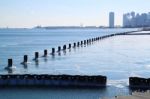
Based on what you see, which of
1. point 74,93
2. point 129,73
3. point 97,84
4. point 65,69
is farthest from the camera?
point 65,69

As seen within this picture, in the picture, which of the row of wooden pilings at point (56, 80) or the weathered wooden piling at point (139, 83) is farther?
the row of wooden pilings at point (56, 80)

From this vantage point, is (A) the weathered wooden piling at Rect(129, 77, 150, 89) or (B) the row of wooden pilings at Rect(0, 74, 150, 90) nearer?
(A) the weathered wooden piling at Rect(129, 77, 150, 89)

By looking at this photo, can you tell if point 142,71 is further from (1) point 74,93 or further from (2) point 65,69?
(1) point 74,93

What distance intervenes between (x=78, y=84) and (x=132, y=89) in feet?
17.0

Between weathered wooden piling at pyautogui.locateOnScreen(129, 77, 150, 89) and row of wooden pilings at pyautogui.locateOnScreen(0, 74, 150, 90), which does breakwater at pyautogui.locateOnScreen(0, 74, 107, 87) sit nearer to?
row of wooden pilings at pyautogui.locateOnScreen(0, 74, 150, 90)

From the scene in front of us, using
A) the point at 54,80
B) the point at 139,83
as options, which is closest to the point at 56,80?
the point at 54,80

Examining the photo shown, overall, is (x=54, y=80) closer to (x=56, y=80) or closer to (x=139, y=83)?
(x=56, y=80)

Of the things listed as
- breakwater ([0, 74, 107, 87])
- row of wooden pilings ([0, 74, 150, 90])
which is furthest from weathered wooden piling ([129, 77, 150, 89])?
breakwater ([0, 74, 107, 87])

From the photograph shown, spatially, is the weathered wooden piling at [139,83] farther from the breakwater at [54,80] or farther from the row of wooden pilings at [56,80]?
the breakwater at [54,80]

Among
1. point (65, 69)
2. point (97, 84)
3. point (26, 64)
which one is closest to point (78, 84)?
point (97, 84)

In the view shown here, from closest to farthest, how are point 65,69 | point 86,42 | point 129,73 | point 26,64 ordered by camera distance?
point 129,73, point 65,69, point 26,64, point 86,42

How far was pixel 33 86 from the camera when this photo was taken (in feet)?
128

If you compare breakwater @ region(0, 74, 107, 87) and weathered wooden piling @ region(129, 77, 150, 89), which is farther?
breakwater @ region(0, 74, 107, 87)

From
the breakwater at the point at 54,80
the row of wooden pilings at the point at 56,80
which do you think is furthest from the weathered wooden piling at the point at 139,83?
the breakwater at the point at 54,80
